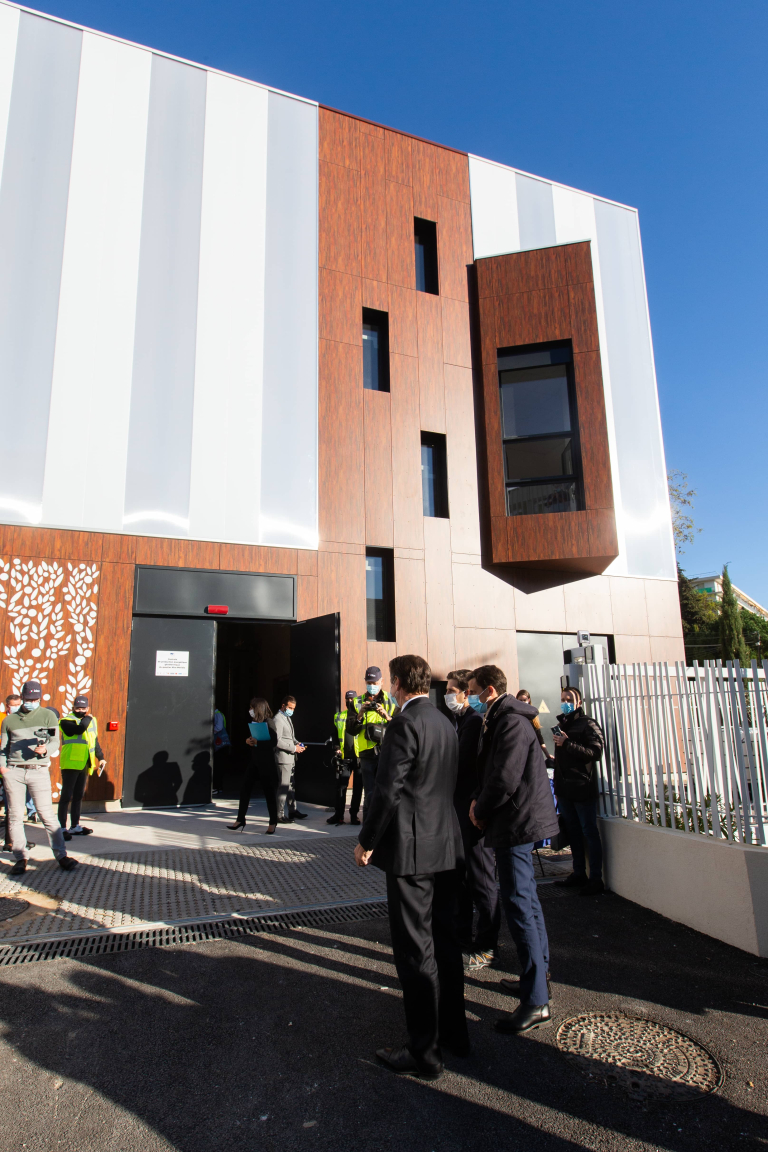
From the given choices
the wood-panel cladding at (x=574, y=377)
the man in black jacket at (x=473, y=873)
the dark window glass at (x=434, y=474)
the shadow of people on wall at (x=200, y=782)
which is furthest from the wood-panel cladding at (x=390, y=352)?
the man in black jacket at (x=473, y=873)

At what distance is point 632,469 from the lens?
1499 centimetres

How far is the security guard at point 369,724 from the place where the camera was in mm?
8461

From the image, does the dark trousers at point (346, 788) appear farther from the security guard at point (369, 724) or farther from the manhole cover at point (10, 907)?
the manhole cover at point (10, 907)

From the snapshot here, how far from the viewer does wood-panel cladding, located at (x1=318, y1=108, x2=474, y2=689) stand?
41.9ft

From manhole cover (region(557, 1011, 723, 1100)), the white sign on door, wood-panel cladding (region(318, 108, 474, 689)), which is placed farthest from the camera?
wood-panel cladding (region(318, 108, 474, 689))

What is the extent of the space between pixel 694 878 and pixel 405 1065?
3050mm

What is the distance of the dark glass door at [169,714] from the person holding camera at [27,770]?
3.83 meters

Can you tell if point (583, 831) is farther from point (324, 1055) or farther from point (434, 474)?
point (434, 474)

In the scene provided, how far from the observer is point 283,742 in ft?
29.6

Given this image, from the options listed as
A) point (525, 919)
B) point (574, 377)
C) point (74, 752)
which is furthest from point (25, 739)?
point (574, 377)

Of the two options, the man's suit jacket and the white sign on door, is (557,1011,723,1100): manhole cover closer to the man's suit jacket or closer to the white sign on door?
the man's suit jacket

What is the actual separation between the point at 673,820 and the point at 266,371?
10.4 metres

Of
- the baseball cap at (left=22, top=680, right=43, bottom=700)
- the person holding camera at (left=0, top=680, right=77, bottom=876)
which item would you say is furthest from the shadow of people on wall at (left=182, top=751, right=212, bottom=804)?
the baseball cap at (left=22, top=680, right=43, bottom=700)

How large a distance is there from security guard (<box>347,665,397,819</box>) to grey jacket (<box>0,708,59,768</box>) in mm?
3535
